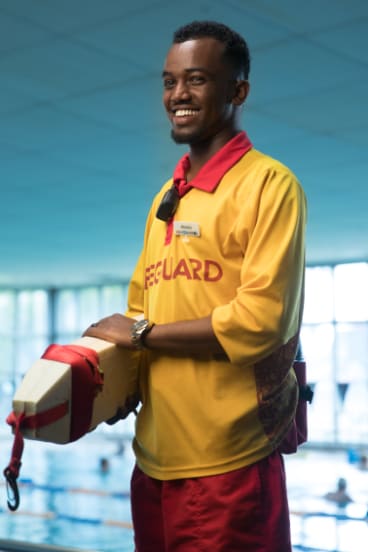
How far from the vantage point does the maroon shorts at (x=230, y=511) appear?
150 centimetres

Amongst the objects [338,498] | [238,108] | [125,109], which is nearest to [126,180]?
[125,109]

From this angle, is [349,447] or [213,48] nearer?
[213,48]

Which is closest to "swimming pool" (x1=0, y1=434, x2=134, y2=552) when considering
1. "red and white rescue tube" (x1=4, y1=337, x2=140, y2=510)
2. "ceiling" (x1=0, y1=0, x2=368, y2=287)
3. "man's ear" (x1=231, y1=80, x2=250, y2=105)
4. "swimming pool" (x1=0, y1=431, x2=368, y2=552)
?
"swimming pool" (x1=0, y1=431, x2=368, y2=552)

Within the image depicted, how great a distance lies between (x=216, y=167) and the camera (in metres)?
1.60

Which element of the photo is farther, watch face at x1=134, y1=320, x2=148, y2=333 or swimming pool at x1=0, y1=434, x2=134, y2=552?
swimming pool at x1=0, y1=434, x2=134, y2=552

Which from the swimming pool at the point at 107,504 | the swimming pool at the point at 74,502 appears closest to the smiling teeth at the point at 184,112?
the swimming pool at the point at 107,504

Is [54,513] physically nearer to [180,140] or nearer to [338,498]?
[338,498]

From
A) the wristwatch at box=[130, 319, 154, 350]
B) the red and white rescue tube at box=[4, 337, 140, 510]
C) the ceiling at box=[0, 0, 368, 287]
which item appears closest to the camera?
the red and white rescue tube at box=[4, 337, 140, 510]

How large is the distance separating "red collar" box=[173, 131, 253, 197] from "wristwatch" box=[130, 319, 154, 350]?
242mm

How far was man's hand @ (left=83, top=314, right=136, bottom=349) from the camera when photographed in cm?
158

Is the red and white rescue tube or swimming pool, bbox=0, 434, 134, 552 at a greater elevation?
the red and white rescue tube

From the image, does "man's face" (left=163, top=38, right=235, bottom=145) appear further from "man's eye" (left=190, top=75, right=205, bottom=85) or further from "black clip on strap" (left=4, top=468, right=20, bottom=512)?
"black clip on strap" (left=4, top=468, right=20, bottom=512)

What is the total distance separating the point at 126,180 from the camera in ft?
29.6

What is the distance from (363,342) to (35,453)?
22.0ft
